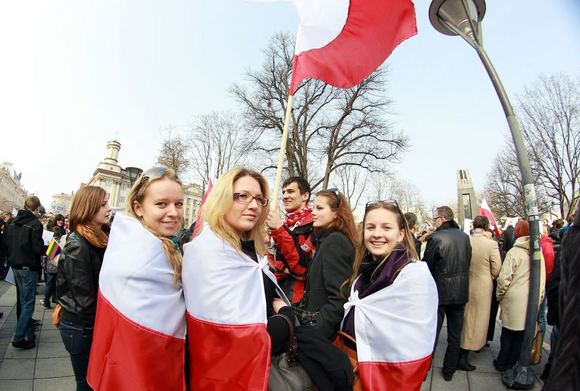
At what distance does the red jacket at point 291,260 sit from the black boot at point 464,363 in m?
3.22

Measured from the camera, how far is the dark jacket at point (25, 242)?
18.3 ft

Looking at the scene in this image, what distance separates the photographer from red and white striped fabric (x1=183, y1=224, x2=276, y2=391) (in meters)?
1.67

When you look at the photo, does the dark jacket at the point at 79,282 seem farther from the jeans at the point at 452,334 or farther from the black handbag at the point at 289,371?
the jeans at the point at 452,334

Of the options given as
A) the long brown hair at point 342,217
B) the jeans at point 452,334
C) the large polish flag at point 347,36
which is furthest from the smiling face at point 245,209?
the jeans at point 452,334

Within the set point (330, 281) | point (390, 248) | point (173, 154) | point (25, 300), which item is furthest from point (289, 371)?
point (173, 154)

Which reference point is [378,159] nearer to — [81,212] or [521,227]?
[521,227]

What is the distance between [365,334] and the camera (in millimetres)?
2180

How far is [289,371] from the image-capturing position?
1.79 m

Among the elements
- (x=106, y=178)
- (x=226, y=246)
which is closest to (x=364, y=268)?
(x=226, y=246)

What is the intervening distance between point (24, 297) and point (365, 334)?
544cm

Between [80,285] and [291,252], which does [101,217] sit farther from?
[291,252]

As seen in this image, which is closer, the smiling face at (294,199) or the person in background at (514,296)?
the smiling face at (294,199)

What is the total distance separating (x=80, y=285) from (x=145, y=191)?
3.45 feet

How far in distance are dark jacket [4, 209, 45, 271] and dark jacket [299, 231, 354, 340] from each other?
5011 mm
